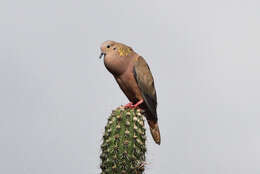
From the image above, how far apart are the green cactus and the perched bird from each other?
660mm

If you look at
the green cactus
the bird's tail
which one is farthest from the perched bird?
the green cactus

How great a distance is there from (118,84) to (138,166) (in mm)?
1211

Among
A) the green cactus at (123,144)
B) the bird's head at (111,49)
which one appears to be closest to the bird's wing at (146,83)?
the bird's head at (111,49)

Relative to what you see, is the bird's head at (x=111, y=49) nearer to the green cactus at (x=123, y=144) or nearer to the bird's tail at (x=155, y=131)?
the green cactus at (x=123, y=144)

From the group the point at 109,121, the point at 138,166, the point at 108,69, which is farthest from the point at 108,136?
the point at 108,69

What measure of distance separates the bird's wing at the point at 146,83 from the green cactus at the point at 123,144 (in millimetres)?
760

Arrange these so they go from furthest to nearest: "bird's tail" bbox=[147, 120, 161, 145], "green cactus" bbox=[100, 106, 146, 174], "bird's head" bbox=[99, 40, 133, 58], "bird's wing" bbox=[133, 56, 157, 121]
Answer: "bird's tail" bbox=[147, 120, 161, 145] < "bird's wing" bbox=[133, 56, 157, 121] < "bird's head" bbox=[99, 40, 133, 58] < "green cactus" bbox=[100, 106, 146, 174]

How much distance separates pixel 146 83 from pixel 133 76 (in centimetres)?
23

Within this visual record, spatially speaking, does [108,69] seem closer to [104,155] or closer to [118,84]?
[118,84]

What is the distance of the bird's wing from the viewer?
4895mm

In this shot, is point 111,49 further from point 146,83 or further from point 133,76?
point 146,83

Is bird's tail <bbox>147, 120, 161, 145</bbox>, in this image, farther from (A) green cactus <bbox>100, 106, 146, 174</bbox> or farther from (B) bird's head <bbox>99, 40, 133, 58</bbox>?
(B) bird's head <bbox>99, 40, 133, 58</bbox>

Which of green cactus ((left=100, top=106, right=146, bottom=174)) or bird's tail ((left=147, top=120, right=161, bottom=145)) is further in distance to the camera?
bird's tail ((left=147, top=120, right=161, bottom=145))

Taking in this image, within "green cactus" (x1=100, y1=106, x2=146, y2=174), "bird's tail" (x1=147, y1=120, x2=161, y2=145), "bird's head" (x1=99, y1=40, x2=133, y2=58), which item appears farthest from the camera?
"bird's tail" (x1=147, y1=120, x2=161, y2=145)
